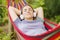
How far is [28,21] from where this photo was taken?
3.49 m

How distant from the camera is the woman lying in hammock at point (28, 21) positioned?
3375 millimetres

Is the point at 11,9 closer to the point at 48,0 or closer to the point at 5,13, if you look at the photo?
the point at 5,13

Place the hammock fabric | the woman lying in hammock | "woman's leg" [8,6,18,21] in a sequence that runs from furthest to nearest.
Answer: "woman's leg" [8,6,18,21]
the woman lying in hammock
the hammock fabric

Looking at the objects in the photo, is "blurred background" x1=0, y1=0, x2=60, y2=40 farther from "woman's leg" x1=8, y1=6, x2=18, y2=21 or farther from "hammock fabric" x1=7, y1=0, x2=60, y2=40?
"woman's leg" x1=8, y1=6, x2=18, y2=21

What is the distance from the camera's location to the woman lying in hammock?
3.37m

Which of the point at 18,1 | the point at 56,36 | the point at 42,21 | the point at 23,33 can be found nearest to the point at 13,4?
the point at 18,1

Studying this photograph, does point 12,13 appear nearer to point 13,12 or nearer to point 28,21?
point 13,12

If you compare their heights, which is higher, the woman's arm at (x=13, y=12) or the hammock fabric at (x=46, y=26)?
the woman's arm at (x=13, y=12)

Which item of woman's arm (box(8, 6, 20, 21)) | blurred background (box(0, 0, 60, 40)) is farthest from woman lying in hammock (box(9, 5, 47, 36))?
blurred background (box(0, 0, 60, 40))

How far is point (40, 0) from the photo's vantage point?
469cm

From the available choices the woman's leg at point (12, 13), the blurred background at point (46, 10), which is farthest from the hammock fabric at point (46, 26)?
the blurred background at point (46, 10)

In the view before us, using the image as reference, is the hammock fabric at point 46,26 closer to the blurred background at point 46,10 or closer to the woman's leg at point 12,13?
the woman's leg at point 12,13

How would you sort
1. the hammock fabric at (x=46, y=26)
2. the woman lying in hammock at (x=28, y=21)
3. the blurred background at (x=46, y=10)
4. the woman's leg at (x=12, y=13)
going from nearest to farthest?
the hammock fabric at (x=46, y=26)
the woman lying in hammock at (x=28, y=21)
the woman's leg at (x=12, y=13)
the blurred background at (x=46, y=10)

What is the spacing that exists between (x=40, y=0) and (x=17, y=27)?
4.95ft
